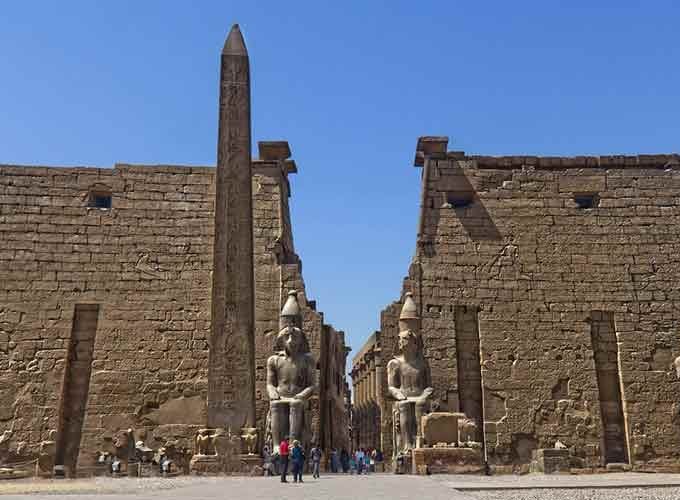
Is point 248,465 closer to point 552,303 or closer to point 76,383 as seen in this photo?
point 76,383

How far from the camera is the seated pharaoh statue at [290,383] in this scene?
10180 millimetres

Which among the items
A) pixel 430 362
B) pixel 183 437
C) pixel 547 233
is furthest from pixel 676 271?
pixel 183 437

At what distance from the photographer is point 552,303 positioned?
13.4 meters

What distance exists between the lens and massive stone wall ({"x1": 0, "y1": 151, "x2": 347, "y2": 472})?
1286cm

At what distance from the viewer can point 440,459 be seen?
9.84 meters

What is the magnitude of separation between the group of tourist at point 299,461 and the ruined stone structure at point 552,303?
948 mm

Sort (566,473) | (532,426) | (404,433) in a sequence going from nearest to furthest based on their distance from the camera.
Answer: (404,433)
(566,473)
(532,426)

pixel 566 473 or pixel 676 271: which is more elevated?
pixel 676 271

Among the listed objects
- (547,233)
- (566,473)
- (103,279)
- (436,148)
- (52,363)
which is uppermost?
(436,148)

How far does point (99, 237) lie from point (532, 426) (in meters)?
8.17

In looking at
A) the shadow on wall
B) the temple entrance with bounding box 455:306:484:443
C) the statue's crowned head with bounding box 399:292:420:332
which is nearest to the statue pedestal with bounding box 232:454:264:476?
the statue's crowned head with bounding box 399:292:420:332

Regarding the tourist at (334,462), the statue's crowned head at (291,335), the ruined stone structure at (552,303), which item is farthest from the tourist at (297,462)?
the tourist at (334,462)

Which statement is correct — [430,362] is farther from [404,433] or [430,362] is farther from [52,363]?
[52,363]

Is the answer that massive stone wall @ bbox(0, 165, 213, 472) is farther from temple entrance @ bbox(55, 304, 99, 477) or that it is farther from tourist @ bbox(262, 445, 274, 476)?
tourist @ bbox(262, 445, 274, 476)
